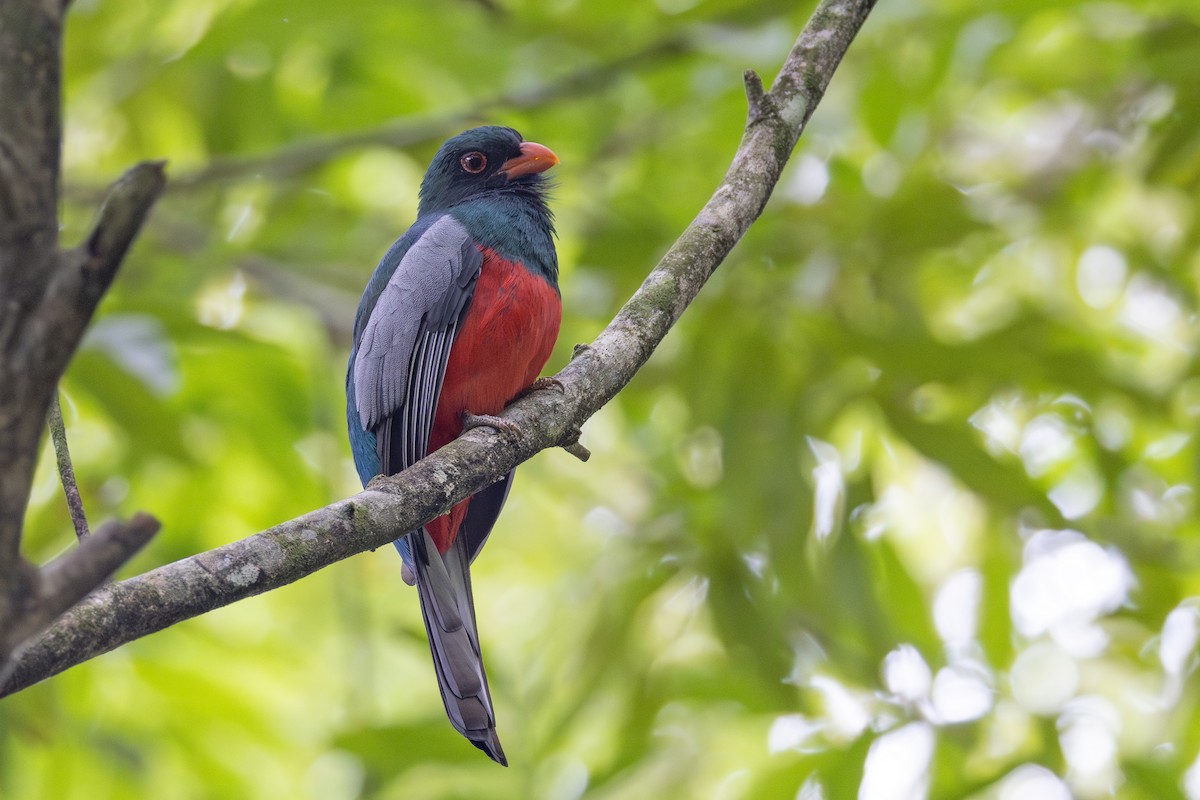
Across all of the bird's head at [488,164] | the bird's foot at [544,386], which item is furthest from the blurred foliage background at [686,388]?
the bird's foot at [544,386]

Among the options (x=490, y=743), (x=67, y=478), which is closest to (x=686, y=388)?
(x=490, y=743)

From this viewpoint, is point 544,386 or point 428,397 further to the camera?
point 428,397

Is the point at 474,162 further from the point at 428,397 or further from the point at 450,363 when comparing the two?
the point at 428,397

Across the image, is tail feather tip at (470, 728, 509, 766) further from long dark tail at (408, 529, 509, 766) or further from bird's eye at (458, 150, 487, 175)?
bird's eye at (458, 150, 487, 175)

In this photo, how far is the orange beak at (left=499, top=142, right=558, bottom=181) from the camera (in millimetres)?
4473

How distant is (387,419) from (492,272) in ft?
2.03

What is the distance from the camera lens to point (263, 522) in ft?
16.3

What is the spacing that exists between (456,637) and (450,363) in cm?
84

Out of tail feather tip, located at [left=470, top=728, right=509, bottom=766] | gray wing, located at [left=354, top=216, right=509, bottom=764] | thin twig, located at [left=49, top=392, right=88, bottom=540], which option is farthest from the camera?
gray wing, located at [left=354, top=216, right=509, bottom=764]

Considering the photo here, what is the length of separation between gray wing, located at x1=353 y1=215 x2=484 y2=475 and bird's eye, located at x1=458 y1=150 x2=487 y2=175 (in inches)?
30.1

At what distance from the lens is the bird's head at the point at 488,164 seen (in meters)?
4.48

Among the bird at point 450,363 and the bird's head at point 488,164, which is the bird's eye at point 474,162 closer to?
the bird's head at point 488,164

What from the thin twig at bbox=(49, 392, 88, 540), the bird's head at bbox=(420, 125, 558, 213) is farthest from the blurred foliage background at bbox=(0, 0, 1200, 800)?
the thin twig at bbox=(49, 392, 88, 540)

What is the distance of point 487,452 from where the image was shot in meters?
2.40
